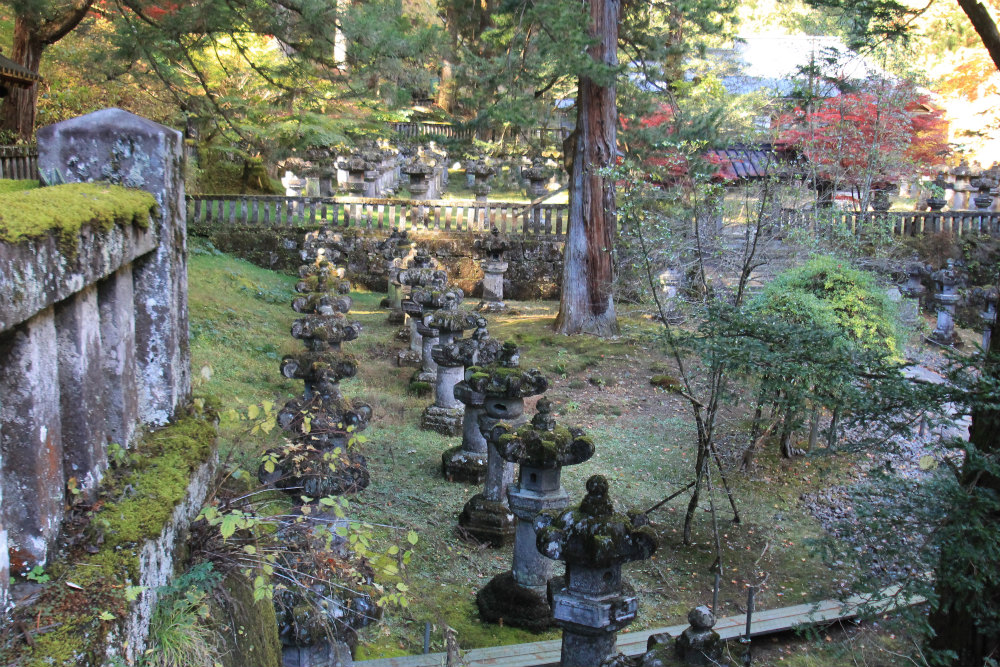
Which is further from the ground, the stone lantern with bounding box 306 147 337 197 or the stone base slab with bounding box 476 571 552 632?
the stone lantern with bounding box 306 147 337 197

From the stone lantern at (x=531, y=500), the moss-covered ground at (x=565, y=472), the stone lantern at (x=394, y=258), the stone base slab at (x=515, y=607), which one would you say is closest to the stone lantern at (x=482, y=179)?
the stone lantern at (x=394, y=258)

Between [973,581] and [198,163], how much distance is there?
19.7 meters

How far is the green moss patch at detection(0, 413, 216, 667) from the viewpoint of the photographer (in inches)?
79.7

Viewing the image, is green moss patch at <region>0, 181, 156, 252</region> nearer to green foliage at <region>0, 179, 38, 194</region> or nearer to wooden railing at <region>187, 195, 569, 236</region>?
green foliage at <region>0, 179, 38, 194</region>

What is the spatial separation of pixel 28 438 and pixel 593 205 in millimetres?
12454

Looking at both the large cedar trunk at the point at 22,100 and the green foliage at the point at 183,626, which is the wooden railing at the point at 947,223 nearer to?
the large cedar trunk at the point at 22,100

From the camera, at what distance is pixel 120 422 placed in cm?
293

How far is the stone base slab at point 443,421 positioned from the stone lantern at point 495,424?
2.32 meters

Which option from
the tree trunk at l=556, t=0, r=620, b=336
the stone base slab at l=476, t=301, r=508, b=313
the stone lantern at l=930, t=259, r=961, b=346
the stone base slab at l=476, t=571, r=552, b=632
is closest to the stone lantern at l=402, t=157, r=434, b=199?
the stone base slab at l=476, t=301, r=508, b=313

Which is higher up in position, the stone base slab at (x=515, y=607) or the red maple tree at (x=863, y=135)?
the red maple tree at (x=863, y=135)

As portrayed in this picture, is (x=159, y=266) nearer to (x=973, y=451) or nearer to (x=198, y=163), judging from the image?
(x=973, y=451)

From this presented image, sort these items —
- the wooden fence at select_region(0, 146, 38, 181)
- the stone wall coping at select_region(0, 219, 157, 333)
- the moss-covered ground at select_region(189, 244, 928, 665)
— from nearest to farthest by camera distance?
the stone wall coping at select_region(0, 219, 157, 333), the moss-covered ground at select_region(189, 244, 928, 665), the wooden fence at select_region(0, 146, 38, 181)

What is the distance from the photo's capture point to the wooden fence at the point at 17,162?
12.7 meters

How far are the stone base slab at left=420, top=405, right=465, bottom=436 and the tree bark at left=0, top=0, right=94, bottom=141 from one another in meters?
6.78
